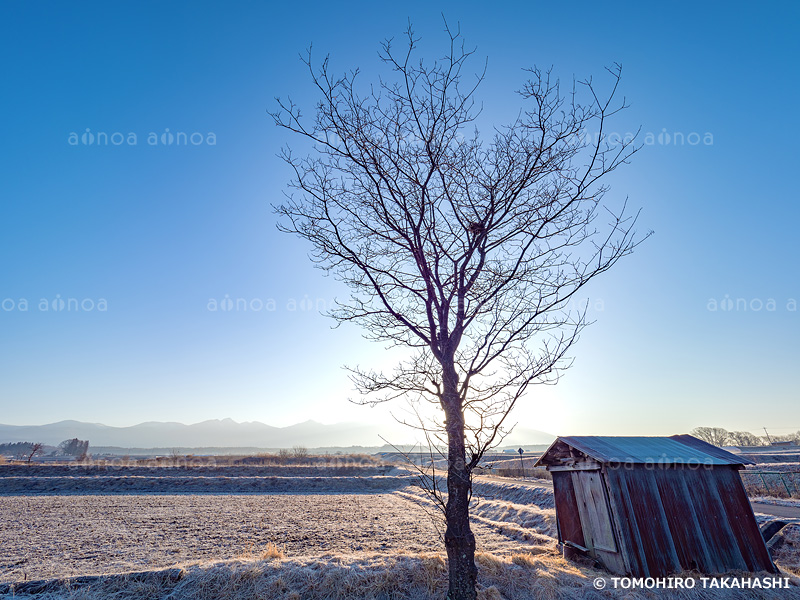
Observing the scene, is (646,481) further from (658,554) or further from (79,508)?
(79,508)

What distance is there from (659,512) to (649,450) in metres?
1.79

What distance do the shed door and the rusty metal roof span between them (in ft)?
2.42

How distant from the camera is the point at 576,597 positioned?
709cm

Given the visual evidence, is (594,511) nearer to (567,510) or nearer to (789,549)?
(567,510)

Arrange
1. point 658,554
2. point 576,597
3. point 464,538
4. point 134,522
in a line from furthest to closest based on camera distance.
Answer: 1. point 134,522
2. point 658,554
3. point 576,597
4. point 464,538

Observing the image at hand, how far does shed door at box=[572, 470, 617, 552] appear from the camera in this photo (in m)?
9.88

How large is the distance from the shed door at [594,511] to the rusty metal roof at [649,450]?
738mm

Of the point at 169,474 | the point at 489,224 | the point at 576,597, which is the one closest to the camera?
the point at 489,224

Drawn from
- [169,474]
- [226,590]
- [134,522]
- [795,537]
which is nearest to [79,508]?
[134,522]

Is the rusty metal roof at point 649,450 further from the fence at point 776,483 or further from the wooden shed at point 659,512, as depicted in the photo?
the fence at point 776,483

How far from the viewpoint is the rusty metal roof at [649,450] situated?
33.6 ft

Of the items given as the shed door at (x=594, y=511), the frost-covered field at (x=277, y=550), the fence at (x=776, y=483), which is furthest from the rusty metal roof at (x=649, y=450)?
the fence at (x=776, y=483)

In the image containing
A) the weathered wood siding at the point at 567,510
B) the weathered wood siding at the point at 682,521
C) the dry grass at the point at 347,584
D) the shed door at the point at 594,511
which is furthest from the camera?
the weathered wood siding at the point at 567,510

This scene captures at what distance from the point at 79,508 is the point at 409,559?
24783 millimetres
